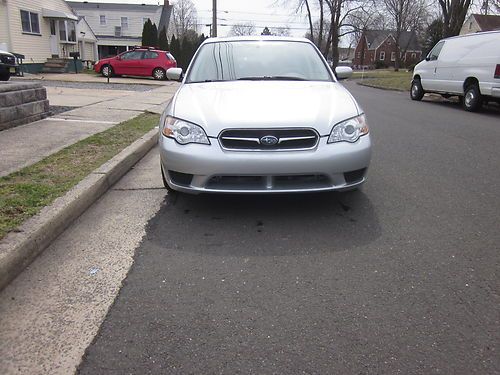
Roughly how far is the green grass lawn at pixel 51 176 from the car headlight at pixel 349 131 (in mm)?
2580

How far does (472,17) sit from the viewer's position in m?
51.5

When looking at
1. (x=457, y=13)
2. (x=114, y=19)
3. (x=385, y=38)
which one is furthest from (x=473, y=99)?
(x=385, y=38)

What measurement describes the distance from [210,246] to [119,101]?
394 inches

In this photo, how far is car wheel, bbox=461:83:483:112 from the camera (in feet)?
43.0

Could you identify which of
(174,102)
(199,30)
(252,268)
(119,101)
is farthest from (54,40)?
(199,30)

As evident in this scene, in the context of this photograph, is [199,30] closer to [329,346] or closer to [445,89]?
[445,89]

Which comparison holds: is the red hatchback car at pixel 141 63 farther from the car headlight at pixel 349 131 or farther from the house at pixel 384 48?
the house at pixel 384 48

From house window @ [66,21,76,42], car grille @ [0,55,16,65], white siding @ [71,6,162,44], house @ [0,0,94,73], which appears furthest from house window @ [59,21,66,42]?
white siding @ [71,6,162,44]

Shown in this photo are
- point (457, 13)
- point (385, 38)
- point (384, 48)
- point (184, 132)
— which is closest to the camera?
point (184, 132)

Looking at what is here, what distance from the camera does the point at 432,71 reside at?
1575 centimetres

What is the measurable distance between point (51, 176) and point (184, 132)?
5.79 ft

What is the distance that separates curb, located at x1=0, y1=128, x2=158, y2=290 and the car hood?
1.21m

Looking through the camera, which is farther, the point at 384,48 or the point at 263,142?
the point at 384,48

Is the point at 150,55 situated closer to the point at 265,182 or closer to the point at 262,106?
the point at 262,106
